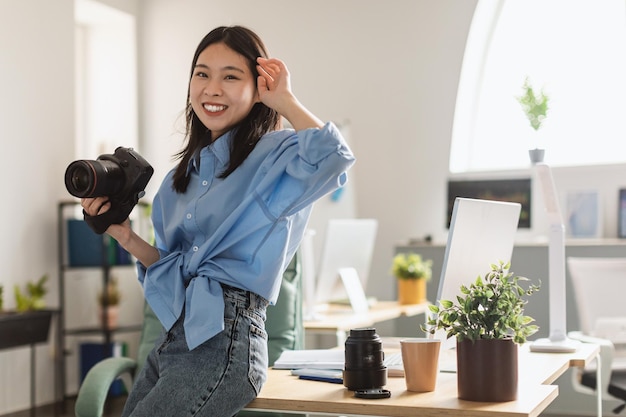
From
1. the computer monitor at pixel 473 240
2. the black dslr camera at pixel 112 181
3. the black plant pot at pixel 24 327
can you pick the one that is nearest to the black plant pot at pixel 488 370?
the computer monitor at pixel 473 240

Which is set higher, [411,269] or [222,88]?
[222,88]

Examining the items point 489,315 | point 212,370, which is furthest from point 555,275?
point 212,370

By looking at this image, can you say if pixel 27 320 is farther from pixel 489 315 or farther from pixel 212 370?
pixel 489 315

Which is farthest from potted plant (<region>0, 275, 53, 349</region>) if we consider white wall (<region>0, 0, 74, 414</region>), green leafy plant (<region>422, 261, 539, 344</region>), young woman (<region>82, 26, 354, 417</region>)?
green leafy plant (<region>422, 261, 539, 344</region>)

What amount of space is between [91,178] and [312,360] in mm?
713

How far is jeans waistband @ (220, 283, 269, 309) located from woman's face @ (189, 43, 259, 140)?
0.35 meters

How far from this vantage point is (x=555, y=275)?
246 centimetres

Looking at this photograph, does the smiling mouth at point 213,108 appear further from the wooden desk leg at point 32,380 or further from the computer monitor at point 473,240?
the wooden desk leg at point 32,380

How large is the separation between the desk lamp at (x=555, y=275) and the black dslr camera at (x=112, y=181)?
4.12 ft

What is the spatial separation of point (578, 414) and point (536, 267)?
0.84 metres

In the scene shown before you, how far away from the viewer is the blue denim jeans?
1549mm

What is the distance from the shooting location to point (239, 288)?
1.66 metres

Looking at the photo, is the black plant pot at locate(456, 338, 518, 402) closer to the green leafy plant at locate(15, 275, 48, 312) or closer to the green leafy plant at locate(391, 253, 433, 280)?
the green leafy plant at locate(391, 253, 433, 280)

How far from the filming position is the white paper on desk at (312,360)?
198 cm
